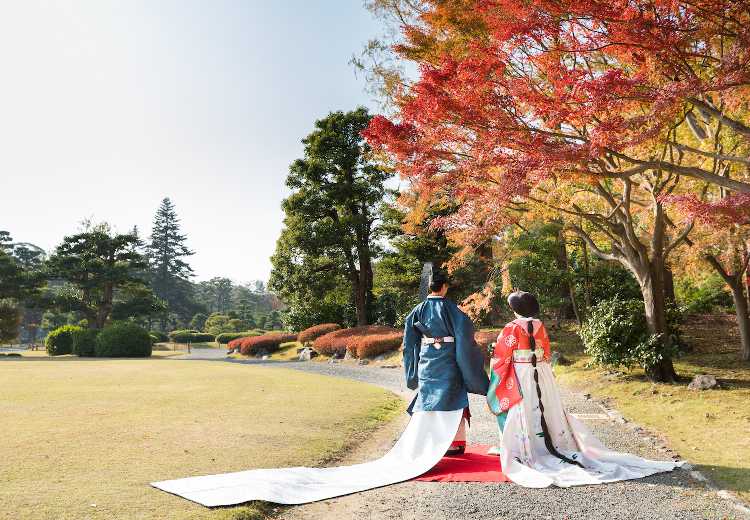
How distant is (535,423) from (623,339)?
666 centimetres

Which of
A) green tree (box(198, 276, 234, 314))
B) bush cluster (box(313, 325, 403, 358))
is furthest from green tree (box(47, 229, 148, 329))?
green tree (box(198, 276, 234, 314))

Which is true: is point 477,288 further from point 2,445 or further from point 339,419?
point 2,445

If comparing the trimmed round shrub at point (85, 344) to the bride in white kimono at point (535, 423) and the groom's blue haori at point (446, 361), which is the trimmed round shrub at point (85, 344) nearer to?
the groom's blue haori at point (446, 361)

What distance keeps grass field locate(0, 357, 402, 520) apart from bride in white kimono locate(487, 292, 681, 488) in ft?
5.64

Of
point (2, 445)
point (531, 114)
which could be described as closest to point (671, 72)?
point (531, 114)

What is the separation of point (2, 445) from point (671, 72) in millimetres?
7721

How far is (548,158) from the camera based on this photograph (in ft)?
20.3

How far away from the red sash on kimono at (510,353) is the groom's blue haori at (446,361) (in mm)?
136

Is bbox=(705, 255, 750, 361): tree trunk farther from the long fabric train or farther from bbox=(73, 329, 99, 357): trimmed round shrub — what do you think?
bbox=(73, 329, 99, 357): trimmed round shrub

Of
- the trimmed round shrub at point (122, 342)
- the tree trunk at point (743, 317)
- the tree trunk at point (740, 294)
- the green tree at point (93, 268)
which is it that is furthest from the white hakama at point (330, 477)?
the green tree at point (93, 268)

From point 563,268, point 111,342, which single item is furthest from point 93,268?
point 563,268

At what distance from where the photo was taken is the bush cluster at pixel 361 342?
59.7 feet

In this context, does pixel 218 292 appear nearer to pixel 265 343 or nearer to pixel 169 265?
pixel 169 265

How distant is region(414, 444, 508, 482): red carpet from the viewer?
4.43m
